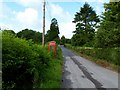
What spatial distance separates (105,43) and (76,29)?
46.8 metres

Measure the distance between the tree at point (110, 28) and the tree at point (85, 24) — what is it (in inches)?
1623

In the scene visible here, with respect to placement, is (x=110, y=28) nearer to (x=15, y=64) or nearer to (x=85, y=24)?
(x=15, y=64)

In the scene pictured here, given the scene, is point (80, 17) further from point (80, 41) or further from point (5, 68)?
point (5, 68)

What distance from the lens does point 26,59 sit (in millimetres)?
9031

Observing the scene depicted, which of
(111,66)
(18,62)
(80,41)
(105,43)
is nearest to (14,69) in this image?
(18,62)

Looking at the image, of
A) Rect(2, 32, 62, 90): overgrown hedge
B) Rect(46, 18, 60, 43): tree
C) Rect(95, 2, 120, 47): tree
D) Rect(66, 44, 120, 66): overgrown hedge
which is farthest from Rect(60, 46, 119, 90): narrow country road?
Rect(46, 18, 60, 43): tree

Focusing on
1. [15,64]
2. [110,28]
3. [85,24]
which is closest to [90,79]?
[110,28]

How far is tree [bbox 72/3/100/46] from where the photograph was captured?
7838cm

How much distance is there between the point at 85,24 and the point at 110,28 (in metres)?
47.8

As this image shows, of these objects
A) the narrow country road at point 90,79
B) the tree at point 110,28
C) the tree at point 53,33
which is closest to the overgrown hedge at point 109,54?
the tree at point 110,28

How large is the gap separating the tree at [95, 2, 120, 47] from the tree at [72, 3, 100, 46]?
1623 inches

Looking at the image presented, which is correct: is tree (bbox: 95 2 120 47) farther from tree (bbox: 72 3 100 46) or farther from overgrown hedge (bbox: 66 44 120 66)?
tree (bbox: 72 3 100 46)

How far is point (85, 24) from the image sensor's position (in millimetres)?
81375

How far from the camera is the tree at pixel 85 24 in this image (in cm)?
7838
